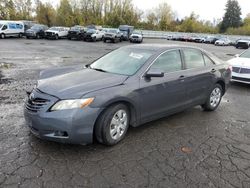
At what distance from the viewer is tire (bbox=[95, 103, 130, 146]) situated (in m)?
A: 3.50

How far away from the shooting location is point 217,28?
3194 inches

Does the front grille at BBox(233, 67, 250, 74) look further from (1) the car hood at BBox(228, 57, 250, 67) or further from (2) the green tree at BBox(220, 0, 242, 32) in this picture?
(2) the green tree at BBox(220, 0, 242, 32)

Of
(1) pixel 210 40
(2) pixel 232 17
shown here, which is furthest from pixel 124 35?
(2) pixel 232 17

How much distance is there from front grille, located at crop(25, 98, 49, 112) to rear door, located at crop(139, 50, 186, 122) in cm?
152

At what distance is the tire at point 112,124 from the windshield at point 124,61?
27.1 inches

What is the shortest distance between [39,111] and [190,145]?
2.44m

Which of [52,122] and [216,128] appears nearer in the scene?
[52,122]

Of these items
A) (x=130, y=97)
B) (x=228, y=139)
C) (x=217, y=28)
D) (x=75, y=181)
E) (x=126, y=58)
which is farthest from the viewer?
(x=217, y=28)

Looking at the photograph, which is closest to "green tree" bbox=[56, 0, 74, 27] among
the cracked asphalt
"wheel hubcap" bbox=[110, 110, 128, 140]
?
the cracked asphalt

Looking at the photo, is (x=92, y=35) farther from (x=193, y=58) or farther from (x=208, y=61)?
(x=193, y=58)

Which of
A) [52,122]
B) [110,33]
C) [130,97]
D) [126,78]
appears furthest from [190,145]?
[110,33]

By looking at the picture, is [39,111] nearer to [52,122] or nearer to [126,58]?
[52,122]

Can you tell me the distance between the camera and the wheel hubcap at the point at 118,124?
12.0ft

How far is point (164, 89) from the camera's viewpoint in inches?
167
